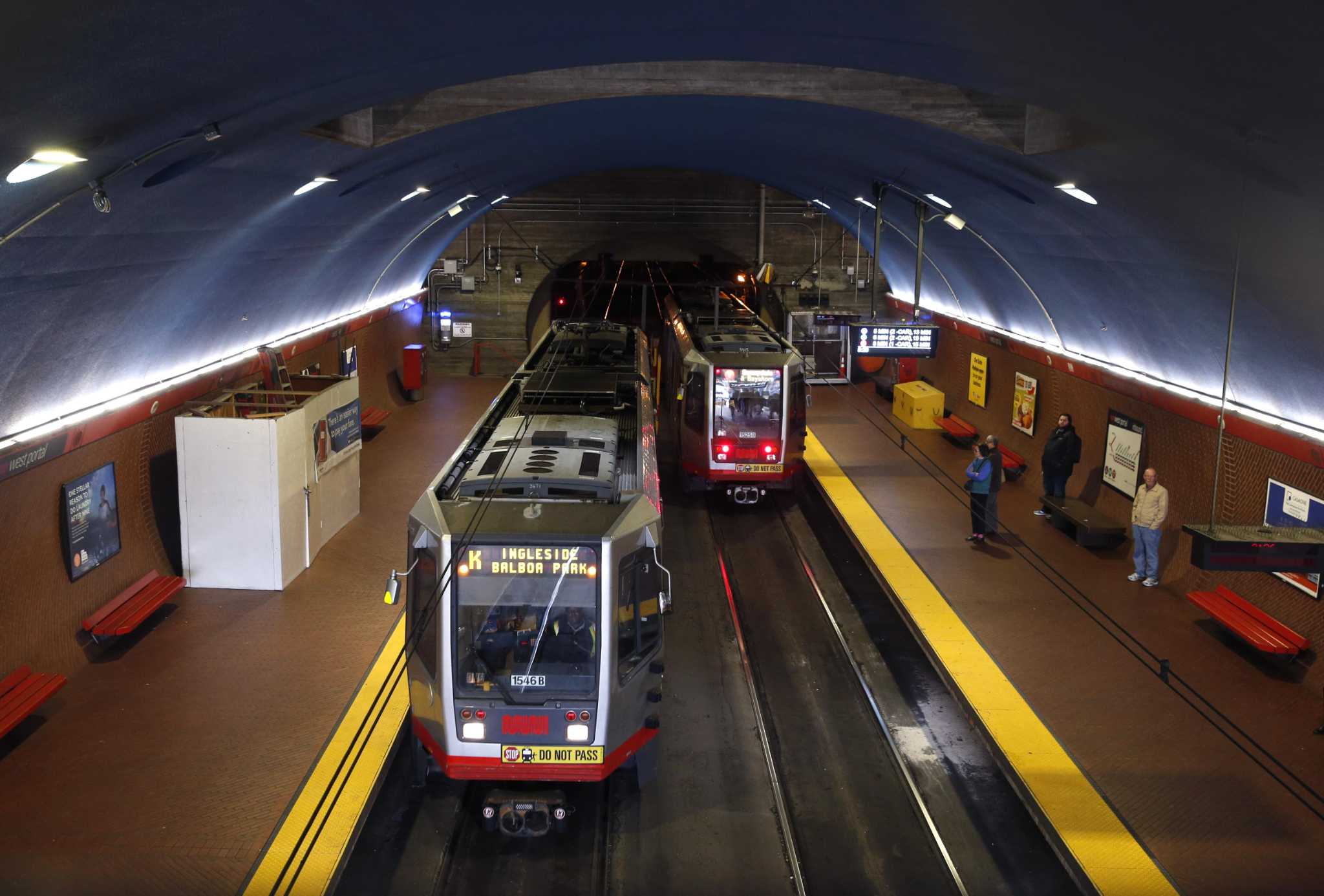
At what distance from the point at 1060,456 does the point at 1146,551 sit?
288 centimetres

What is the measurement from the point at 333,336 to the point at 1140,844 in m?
15.6

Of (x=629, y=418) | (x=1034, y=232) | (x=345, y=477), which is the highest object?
(x=1034, y=232)

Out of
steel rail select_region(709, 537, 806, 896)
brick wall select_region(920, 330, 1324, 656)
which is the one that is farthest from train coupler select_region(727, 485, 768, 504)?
brick wall select_region(920, 330, 1324, 656)

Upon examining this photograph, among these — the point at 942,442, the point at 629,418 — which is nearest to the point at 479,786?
the point at 629,418

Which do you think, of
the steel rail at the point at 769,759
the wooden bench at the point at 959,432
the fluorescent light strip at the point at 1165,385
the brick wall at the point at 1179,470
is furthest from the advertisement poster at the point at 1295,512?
the wooden bench at the point at 959,432

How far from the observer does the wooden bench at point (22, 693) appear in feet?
29.9

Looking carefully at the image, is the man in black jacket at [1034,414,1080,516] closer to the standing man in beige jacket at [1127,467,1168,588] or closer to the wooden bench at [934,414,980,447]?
the standing man in beige jacket at [1127,467,1168,588]

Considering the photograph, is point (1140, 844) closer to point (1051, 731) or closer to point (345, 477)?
point (1051, 731)

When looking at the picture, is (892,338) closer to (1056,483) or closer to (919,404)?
(1056,483)

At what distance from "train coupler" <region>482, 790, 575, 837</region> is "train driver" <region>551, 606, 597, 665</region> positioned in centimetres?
104

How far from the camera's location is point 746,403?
17.1 m

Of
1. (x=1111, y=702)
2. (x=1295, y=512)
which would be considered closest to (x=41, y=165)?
(x=1111, y=702)

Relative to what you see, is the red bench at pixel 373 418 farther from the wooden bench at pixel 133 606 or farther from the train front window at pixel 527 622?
the train front window at pixel 527 622

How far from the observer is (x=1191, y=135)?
7.28 meters
